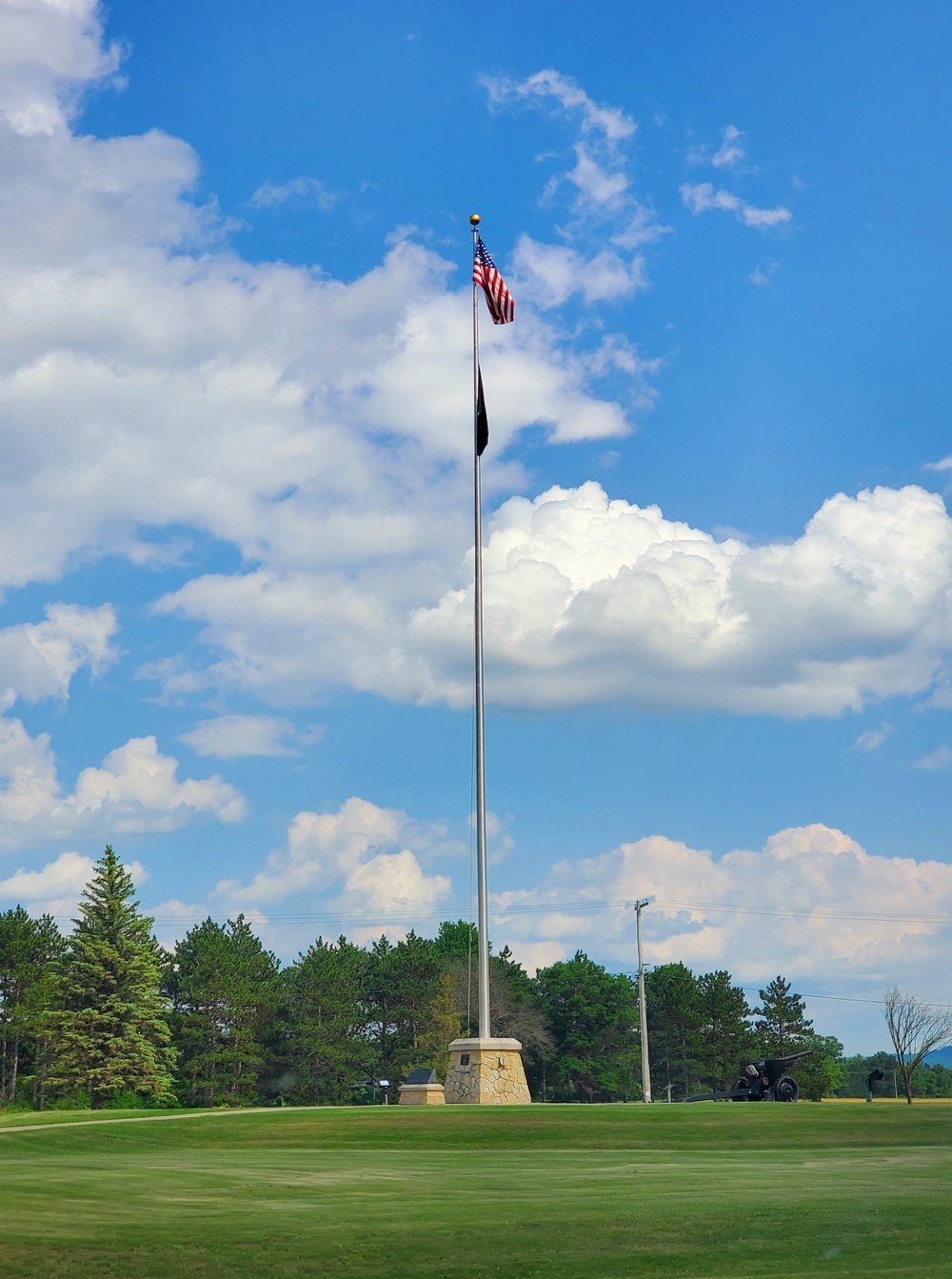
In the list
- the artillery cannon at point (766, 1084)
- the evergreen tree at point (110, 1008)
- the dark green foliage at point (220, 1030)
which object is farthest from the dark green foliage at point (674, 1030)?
the artillery cannon at point (766, 1084)

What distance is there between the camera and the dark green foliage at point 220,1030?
77.6m

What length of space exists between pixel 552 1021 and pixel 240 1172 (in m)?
85.6

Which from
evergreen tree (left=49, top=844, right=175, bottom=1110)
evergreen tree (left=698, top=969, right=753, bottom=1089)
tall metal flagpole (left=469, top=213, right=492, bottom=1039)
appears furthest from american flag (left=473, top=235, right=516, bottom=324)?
evergreen tree (left=698, top=969, right=753, bottom=1089)

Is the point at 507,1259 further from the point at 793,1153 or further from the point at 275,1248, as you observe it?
the point at 793,1153

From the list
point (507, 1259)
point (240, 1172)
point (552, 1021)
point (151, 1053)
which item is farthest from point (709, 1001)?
point (507, 1259)

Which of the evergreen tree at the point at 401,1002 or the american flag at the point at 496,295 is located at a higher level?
the american flag at the point at 496,295

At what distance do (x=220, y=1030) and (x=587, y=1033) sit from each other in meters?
31.8

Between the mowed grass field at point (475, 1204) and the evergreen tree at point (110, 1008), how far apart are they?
41.4 metres

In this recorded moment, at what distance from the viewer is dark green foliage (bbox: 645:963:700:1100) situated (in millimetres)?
95750

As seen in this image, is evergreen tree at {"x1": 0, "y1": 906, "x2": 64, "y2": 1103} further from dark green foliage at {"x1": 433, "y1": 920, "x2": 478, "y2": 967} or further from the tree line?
dark green foliage at {"x1": 433, "y1": 920, "x2": 478, "y2": 967}

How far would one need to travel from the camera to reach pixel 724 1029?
9206 centimetres

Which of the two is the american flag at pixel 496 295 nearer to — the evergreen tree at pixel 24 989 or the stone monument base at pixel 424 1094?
the stone monument base at pixel 424 1094

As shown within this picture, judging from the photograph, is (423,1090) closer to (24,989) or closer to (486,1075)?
(486,1075)

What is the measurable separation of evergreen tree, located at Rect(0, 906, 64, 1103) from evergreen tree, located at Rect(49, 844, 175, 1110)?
123 inches
